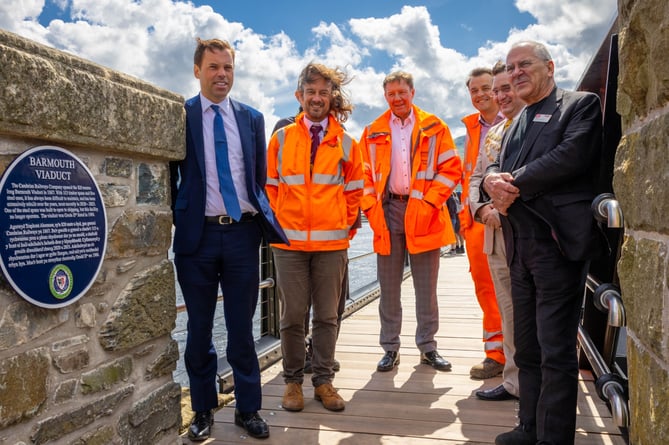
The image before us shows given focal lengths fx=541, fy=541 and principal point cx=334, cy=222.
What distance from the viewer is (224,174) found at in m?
2.55

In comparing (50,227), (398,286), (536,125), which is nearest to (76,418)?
(50,227)

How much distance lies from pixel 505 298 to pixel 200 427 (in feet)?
5.77

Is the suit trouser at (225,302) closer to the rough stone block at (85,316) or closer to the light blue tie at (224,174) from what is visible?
the light blue tie at (224,174)

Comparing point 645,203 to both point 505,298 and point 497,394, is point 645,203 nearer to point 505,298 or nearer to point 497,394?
point 505,298

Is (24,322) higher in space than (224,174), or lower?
lower

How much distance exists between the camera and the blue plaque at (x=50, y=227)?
5.18ft

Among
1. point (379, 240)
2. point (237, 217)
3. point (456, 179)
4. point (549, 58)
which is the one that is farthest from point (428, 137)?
point (237, 217)

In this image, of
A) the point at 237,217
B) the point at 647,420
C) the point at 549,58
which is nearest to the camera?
the point at 647,420

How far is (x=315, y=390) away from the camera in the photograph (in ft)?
10.4

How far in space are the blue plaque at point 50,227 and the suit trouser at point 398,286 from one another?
7.22 feet

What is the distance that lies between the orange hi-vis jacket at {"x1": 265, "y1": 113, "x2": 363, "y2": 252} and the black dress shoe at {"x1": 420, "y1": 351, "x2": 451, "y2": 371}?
1.18m

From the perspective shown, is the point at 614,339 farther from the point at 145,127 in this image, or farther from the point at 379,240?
the point at 145,127

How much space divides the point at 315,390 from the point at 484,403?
97cm

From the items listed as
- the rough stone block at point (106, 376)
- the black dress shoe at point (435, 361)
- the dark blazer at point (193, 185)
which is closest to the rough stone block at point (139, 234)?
the dark blazer at point (193, 185)
